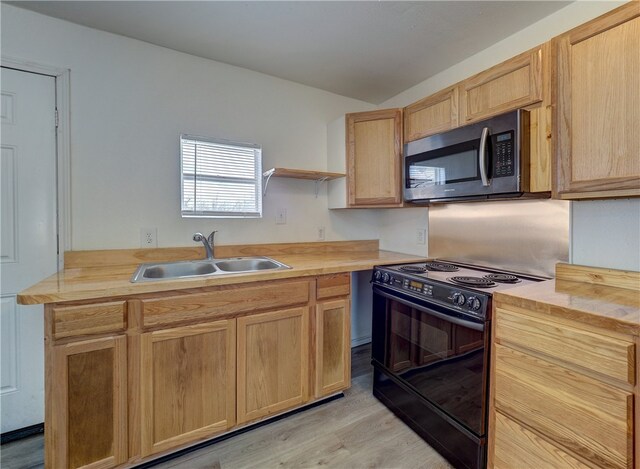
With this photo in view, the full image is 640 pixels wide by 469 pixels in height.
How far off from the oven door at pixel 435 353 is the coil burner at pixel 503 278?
38 centimetres

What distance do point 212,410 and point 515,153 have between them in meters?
2.03

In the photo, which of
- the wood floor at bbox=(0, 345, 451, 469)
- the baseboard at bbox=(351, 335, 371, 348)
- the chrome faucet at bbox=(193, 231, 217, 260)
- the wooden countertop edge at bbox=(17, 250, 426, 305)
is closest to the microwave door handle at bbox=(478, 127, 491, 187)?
the wooden countertop edge at bbox=(17, 250, 426, 305)

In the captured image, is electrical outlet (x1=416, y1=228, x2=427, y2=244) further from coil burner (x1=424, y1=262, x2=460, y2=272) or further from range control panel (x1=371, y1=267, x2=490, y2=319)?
range control panel (x1=371, y1=267, x2=490, y2=319)

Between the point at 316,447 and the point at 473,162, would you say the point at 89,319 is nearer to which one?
the point at 316,447

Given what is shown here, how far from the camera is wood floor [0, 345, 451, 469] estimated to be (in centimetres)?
147

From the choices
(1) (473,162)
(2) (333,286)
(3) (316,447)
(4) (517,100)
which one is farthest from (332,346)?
(4) (517,100)

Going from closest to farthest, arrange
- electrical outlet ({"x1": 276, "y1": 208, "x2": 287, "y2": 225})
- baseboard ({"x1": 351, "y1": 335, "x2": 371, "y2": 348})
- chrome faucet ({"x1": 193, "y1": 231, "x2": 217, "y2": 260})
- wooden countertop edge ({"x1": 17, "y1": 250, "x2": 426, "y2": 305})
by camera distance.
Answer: wooden countertop edge ({"x1": 17, "y1": 250, "x2": 426, "y2": 305}) → chrome faucet ({"x1": 193, "y1": 231, "x2": 217, "y2": 260}) → electrical outlet ({"x1": 276, "y1": 208, "x2": 287, "y2": 225}) → baseboard ({"x1": 351, "y1": 335, "x2": 371, "y2": 348})

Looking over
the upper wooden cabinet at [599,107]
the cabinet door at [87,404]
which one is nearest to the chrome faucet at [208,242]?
the cabinet door at [87,404]

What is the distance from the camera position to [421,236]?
243 cm

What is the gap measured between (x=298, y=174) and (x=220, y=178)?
58cm

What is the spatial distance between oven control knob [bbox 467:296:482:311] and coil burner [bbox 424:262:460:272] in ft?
1.81

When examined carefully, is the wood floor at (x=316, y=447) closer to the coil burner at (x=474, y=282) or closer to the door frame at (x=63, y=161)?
the coil burner at (x=474, y=282)

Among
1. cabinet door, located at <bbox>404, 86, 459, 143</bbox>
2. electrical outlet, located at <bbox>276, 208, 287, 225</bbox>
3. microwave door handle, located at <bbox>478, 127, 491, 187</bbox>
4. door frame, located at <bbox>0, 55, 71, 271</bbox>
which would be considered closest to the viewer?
microwave door handle, located at <bbox>478, 127, 491, 187</bbox>

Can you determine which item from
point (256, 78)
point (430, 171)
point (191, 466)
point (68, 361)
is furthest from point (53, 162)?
point (430, 171)
